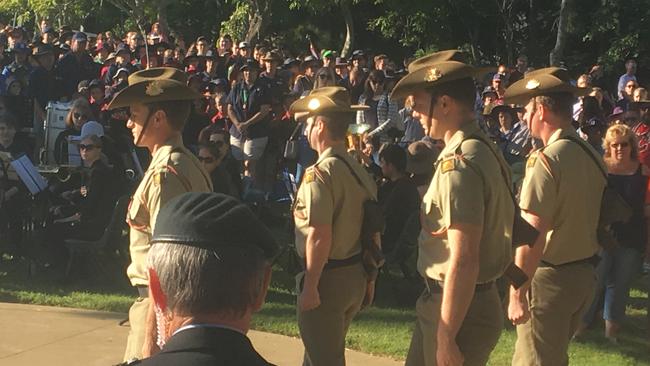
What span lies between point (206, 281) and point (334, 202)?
2493mm

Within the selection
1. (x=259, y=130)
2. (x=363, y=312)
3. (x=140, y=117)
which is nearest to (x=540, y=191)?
(x=140, y=117)

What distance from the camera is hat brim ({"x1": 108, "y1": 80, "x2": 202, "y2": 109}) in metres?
3.94

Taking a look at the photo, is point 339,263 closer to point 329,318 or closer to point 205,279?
point 329,318

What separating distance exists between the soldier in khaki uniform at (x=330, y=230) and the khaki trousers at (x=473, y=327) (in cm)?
71

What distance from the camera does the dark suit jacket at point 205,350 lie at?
179cm

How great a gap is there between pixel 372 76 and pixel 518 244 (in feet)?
34.2

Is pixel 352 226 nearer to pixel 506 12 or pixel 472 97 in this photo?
pixel 472 97

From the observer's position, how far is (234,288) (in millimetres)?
1855

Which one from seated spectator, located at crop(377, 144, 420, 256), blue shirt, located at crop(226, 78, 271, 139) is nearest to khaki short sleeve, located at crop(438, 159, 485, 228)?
seated spectator, located at crop(377, 144, 420, 256)

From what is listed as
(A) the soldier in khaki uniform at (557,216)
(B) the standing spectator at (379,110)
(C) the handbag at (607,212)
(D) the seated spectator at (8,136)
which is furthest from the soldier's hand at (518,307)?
(B) the standing spectator at (379,110)

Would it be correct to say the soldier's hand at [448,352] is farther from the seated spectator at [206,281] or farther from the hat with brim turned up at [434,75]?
the seated spectator at [206,281]

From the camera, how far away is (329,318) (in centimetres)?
438

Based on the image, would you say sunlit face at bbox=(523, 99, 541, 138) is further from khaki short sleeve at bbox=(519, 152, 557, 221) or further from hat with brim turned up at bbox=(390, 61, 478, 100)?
hat with brim turned up at bbox=(390, 61, 478, 100)

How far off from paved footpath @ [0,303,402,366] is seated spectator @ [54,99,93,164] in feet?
14.0
